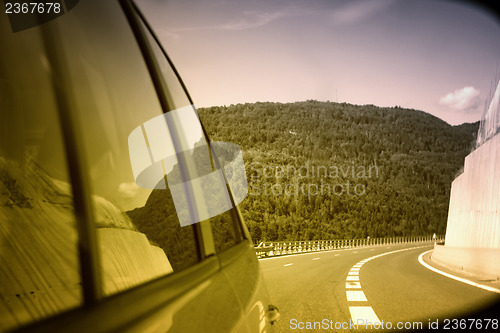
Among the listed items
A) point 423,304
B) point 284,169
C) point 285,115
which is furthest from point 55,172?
point 285,115

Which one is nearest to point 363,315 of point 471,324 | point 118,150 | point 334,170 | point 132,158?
point 471,324

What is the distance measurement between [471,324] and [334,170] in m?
127

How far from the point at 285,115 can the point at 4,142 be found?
548ft

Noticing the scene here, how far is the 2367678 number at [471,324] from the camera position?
614 centimetres

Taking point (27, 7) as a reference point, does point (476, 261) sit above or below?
below

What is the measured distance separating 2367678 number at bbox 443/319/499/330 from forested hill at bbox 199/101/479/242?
2814 inches

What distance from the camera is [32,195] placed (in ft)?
4.29

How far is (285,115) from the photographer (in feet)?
548

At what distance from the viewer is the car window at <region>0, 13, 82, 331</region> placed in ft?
3.66

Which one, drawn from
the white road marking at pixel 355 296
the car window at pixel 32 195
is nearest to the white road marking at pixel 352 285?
the white road marking at pixel 355 296

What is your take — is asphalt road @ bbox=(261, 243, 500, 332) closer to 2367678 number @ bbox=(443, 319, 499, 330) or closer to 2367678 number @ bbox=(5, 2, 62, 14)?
2367678 number @ bbox=(443, 319, 499, 330)

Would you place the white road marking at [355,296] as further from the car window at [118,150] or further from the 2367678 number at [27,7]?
the 2367678 number at [27,7]

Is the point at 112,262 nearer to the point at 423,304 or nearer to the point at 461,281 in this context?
the point at 423,304

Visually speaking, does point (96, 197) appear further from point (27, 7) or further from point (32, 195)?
point (27, 7)
